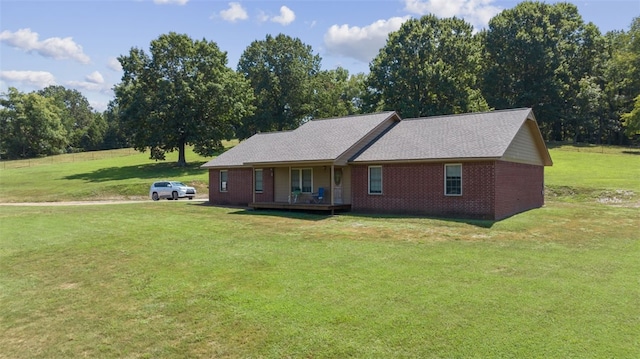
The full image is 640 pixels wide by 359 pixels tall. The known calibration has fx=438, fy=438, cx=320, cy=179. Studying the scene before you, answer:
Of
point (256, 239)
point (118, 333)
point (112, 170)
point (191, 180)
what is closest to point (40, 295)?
point (118, 333)

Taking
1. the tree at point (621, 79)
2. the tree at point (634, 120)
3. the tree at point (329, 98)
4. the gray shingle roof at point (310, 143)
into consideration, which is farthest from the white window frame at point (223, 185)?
the tree at point (621, 79)

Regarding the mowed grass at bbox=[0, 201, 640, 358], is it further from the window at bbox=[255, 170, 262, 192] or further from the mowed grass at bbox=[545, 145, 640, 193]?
the mowed grass at bbox=[545, 145, 640, 193]

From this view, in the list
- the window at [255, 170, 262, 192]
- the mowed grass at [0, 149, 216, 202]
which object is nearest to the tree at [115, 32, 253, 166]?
the mowed grass at [0, 149, 216, 202]

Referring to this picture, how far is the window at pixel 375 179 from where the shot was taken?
20500 mm

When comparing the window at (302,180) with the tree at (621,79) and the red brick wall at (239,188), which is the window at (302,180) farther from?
the tree at (621,79)

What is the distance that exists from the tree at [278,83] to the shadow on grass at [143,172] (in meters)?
12.1

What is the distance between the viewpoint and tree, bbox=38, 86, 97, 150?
91.7 meters

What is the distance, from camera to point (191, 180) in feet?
126

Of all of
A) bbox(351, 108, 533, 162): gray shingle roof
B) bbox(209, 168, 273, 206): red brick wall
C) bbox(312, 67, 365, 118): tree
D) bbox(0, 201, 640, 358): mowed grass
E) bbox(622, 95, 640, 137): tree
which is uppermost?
bbox(312, 67, 365, 118): tree

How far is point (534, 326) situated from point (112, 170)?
163ft

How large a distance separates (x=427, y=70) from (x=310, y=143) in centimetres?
2753

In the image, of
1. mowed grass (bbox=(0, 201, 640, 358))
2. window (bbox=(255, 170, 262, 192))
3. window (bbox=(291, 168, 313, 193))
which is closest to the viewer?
mowed grass (bbox=(0, 201, 640, 358))

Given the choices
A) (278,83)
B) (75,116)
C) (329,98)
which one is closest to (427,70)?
(329,98)

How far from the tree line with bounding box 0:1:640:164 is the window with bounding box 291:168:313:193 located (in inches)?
1001
